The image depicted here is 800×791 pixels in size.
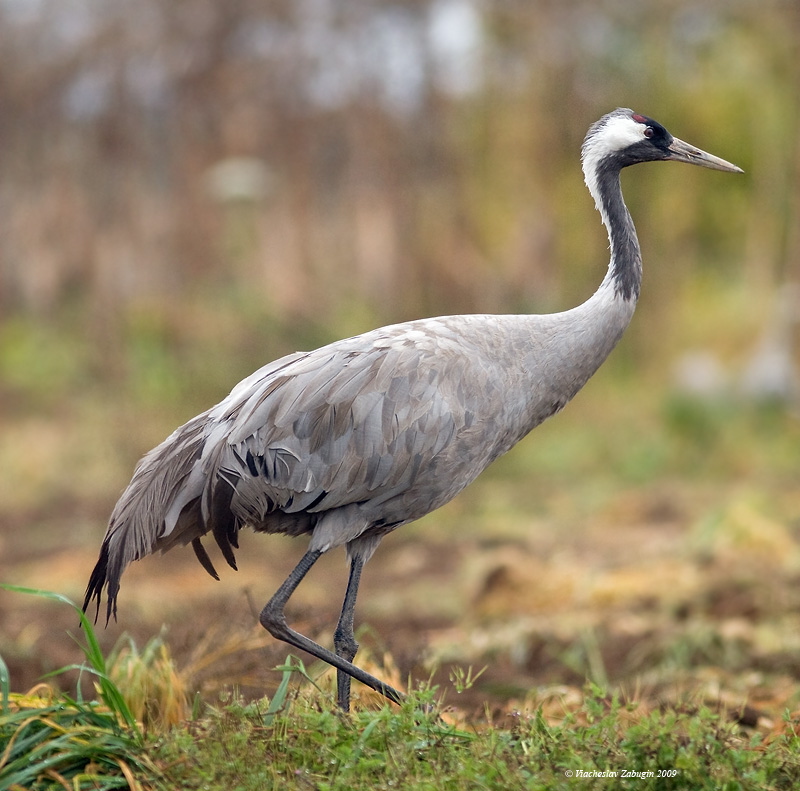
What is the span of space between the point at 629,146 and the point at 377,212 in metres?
9.95

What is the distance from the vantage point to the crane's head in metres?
4.12

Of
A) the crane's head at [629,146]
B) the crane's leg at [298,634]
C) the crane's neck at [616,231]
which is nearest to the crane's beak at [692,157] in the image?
the crane's head at [629,146]

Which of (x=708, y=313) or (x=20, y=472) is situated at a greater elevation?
(x=708, y=313)

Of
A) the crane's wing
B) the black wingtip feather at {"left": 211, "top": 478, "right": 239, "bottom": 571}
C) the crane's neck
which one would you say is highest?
the crane's neck

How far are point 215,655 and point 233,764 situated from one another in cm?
144

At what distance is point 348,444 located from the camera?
12.1ft

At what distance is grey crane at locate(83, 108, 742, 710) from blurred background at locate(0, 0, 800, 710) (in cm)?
654

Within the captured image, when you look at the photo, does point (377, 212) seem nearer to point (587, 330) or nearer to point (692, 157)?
point (692, 157)

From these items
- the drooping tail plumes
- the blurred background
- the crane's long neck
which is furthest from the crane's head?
the blurred background

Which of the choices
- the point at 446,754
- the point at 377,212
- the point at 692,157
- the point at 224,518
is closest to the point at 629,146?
the point at 692,157

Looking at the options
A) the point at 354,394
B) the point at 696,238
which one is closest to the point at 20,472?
the point at 354,394

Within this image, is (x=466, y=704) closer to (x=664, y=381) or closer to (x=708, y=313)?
(x=664, y=381)

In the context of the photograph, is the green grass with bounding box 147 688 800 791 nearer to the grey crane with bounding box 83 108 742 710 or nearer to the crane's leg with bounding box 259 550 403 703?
the crane's leg with bounding box 259 550 403 703

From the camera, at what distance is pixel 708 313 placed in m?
14.1
